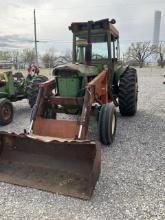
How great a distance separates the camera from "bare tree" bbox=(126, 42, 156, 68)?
5347cm

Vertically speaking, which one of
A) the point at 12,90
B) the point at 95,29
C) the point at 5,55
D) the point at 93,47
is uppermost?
the point at 95,29

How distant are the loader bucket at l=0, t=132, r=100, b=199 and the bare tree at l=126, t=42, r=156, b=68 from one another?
167 ft

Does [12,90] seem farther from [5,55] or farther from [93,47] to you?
[5,55]

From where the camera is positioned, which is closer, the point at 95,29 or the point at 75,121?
the point at 75,121

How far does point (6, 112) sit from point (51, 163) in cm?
337

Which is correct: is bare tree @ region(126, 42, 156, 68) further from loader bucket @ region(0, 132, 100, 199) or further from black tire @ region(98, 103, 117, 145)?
loader bucket @ region(0, 132, 100, 199)

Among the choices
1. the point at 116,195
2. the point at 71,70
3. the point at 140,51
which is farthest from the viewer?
the point at 140,51

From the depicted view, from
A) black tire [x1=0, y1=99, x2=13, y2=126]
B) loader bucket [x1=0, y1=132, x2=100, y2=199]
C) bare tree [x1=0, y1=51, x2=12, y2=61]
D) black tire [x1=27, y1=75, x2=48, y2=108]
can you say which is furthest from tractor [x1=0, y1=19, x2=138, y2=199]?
bare tree [x1=0, y1=51, x2=12, y2=61]

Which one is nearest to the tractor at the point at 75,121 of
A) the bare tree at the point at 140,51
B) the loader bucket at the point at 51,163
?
the loader bucket at the point at 51,163

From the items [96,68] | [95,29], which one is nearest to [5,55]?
[95,29]

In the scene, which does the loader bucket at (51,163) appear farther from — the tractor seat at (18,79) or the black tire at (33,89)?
the tractor seat at (18,79)

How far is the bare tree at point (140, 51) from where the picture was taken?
53469mm

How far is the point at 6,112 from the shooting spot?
7.05 m

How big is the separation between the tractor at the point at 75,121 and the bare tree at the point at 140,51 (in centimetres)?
4778
